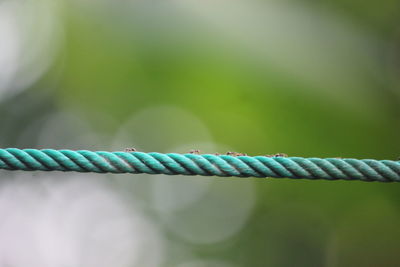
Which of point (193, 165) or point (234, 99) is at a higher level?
point (234, 99)

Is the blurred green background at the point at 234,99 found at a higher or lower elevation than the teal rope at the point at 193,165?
higher

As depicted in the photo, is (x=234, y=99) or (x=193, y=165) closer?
(x=193, y=165)

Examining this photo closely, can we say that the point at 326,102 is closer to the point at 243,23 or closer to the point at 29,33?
the point at 243,23

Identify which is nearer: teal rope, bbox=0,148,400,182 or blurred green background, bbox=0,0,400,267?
teal rope, bbox=0,148,400,182

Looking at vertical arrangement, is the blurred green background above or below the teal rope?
above

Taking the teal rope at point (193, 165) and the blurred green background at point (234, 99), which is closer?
the teal rope at point (193, 165)
